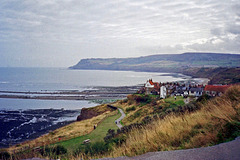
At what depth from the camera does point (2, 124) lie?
123 feet

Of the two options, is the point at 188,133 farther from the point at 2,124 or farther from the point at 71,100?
the point at 71,100

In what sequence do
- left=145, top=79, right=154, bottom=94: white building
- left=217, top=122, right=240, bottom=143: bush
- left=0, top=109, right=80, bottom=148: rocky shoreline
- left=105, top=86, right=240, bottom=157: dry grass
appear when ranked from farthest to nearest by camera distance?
left=145, top=79, right=154, bottom=94: white building → left=0, top=109, right=80, bottom=148: rocky shoreline → left=105, top=86, right=240, bottom=157: dry grass → left=217, top=122, right=240, bottom=143: bush

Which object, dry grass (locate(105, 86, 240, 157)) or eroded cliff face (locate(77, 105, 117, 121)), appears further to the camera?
eroded cliff face (locate(77, 105, 117, 121))

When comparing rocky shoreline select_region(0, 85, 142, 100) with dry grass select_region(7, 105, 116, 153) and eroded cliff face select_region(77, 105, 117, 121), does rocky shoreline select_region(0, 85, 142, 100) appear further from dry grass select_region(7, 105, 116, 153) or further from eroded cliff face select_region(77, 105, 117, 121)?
dry grass select_region(7, 105, 116, 153)

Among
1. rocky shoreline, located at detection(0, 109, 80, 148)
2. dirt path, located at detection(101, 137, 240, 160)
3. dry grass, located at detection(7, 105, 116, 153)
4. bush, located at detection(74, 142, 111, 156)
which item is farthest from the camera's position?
rocky shoreline, located at detection(0, 109, 80, 148)

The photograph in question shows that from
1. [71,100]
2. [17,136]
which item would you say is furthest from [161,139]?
[71,100]

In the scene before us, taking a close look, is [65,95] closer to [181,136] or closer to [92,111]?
[92,111]

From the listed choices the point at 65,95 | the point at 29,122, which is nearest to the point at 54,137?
the point at 29,122

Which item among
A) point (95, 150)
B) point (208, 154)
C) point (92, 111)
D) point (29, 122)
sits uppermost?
point (208, 154)

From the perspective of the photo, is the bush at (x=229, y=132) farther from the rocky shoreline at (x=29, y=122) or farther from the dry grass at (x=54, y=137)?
the rocky shoreline at (x=29, y=122)

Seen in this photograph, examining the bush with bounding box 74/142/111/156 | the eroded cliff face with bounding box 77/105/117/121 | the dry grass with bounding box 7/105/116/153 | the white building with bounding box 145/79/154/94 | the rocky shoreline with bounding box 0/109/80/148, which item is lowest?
the rocky shoreline with bounding box 0/109/80/148

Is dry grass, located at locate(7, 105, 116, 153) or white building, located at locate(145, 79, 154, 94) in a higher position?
white building, located at locate(145, 79, 154, 94)

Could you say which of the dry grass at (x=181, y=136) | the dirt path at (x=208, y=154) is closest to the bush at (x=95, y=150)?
the dry grass at (x=181, y=136)

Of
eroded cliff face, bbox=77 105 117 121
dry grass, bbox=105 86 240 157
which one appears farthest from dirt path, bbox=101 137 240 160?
eroded cliff face, bbox=77 105 117 121
